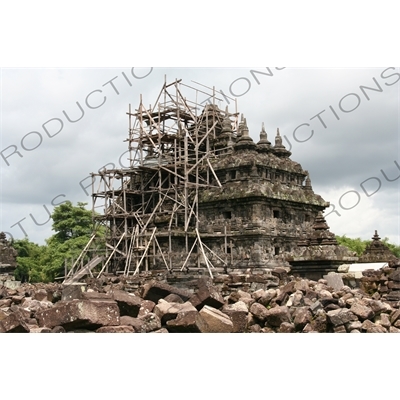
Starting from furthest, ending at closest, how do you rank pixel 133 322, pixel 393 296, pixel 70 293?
pixel 393 296
pixel 70 293
pixel 133 322

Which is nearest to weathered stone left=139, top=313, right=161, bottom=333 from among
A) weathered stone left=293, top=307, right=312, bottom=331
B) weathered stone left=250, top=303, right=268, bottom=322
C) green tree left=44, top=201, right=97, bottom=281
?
weathered stone left=250, top=303, right=268, bottom=322

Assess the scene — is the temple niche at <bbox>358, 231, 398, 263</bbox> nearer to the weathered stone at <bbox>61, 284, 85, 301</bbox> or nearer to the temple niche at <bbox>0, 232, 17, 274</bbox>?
the temple niche at <bbox>0, 232, 17, 274</bbox>

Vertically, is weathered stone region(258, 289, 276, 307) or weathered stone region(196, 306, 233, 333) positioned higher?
weathered stone region(258, 289, 276, 307)

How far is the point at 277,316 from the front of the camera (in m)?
9.33

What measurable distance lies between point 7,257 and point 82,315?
20678 millimetres

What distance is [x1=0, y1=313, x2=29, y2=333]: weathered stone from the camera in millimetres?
8104

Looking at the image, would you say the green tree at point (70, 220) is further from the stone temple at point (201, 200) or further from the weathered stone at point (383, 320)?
the weathered stone at point (383, 320)

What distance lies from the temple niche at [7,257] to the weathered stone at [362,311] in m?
20.3

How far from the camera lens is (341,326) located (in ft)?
29.0

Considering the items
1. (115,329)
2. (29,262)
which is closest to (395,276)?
(115,329)

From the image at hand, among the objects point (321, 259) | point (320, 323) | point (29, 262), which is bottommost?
point (320, 323)

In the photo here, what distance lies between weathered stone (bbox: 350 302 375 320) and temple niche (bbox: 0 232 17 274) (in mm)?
20323

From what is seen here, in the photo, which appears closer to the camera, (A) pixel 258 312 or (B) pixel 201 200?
(A) pixel 258 312

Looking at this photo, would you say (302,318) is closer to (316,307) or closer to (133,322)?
(316,307)
